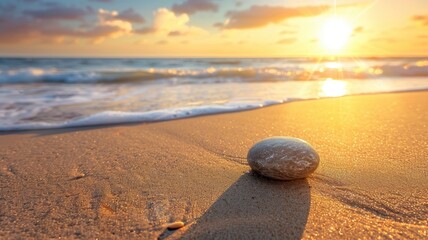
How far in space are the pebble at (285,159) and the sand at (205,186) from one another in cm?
8

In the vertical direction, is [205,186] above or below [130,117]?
below

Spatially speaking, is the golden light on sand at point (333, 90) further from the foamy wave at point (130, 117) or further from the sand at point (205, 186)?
the sand at point (205, 186)

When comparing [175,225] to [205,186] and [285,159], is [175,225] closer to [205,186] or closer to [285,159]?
[205,186]

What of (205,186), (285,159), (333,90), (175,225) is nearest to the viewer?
(175,225)

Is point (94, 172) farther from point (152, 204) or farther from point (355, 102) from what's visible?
point (355, 102)

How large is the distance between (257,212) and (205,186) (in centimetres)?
51

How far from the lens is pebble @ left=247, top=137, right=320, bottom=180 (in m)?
2.13

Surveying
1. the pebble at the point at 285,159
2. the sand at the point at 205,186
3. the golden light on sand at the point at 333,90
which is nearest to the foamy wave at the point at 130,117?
the sand at the point at 205,186

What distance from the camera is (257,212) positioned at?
184 cm

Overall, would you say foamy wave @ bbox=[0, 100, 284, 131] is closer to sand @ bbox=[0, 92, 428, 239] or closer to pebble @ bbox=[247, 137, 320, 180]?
sand @ bbox=[0, 92, 428, 239]

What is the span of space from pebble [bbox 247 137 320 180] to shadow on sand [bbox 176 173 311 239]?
0.08 metres

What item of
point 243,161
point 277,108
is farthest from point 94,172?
point 277,108

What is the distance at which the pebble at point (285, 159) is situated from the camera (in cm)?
213

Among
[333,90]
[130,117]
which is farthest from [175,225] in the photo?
[333,90]
